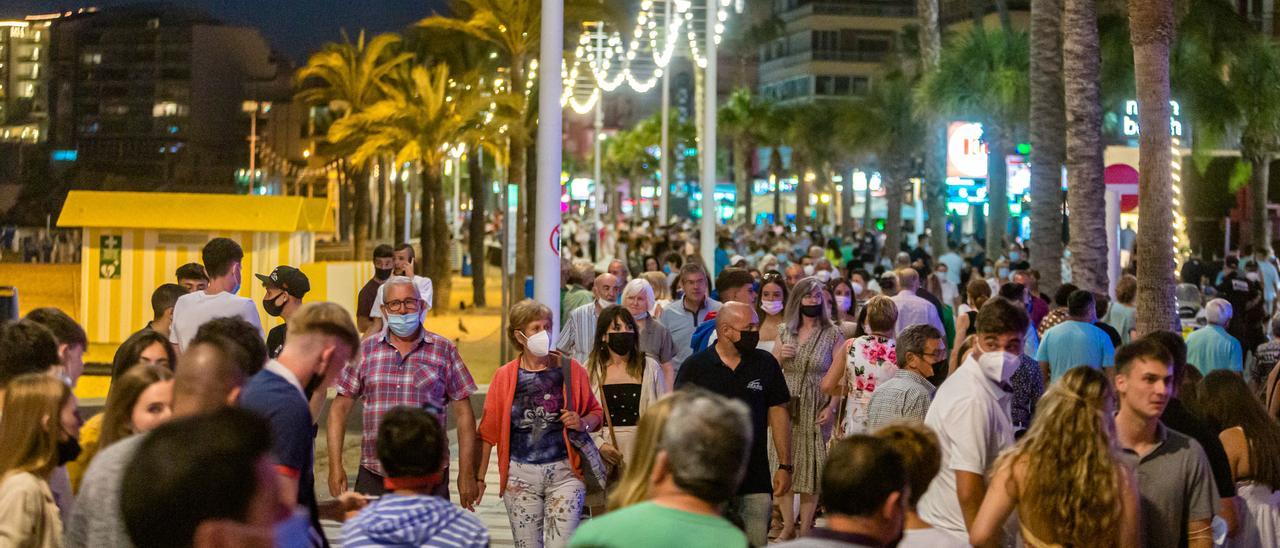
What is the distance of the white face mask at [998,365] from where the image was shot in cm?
702

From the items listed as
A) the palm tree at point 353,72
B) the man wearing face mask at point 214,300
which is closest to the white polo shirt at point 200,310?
the man wearing face mask at point 214,300

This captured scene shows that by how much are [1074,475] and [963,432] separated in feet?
3.47

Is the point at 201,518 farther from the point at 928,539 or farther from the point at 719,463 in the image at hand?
the point at 928,539

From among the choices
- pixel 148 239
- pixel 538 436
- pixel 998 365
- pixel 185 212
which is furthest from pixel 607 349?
pixel 148 239

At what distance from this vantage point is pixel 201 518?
3.41m

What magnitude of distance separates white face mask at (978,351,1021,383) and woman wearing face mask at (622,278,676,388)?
12.5 feet

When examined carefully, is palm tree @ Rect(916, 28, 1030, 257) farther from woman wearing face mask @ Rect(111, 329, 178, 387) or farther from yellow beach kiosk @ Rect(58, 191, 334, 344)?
woman wearing face mask @ Rect(111, 329, 178, 387)

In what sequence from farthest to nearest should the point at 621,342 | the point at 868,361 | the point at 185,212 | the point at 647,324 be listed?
the point at 185,212 < the point at 647,324 < the point at 868,361 < the point at 621,342

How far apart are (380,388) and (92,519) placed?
3.68 meters

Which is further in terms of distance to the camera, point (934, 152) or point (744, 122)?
point (744, 122)

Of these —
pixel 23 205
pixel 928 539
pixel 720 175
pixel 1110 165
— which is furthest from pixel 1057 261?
pixel 720 175

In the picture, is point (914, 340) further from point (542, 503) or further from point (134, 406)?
point (134, 406)

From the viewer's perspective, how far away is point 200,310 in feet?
29.8

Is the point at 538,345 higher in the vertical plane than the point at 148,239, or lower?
lower
